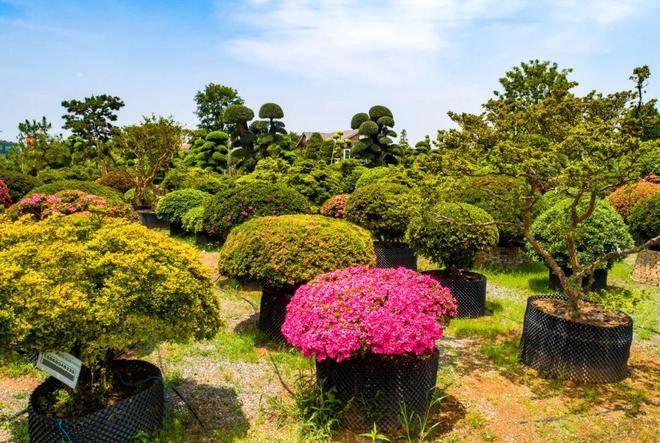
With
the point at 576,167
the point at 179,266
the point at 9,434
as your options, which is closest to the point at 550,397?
the point at 576,167

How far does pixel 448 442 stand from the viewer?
392 centimetres

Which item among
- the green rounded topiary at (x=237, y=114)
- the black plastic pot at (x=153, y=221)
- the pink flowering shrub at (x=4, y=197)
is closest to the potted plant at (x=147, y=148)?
the black plastic pot at (x=153, y=221)

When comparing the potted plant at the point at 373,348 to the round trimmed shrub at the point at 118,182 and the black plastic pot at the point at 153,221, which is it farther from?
the round trimmed shrub at the point at 118,182

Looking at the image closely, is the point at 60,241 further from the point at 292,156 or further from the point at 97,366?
the point at 292,156

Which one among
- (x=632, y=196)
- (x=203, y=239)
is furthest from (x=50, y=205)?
(x=632, y=196)

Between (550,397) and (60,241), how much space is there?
4.87m

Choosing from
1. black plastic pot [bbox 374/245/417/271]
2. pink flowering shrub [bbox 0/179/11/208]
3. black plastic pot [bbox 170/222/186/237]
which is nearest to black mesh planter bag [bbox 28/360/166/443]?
black plastic pot [bbox 374/245/417/271]

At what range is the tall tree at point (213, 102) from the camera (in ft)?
169

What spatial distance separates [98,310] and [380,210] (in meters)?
7.64

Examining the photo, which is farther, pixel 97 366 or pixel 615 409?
pixel 615 409

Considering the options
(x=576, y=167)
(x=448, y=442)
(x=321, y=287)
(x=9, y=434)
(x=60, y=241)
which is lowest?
(x=9, y=434)

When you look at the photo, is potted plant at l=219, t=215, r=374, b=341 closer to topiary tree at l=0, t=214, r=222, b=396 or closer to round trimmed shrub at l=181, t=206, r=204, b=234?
topiary tree at l=0, t=214, r=222, b=396

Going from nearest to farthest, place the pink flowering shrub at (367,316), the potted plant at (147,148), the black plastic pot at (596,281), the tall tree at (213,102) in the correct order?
the pink flowering shrub at (367,316) < the black plastic pot at (596,281) < the potted plant at (147,148) < the tall tree at (213,102)

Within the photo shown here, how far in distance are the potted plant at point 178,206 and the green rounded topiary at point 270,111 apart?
16710 millimetres
